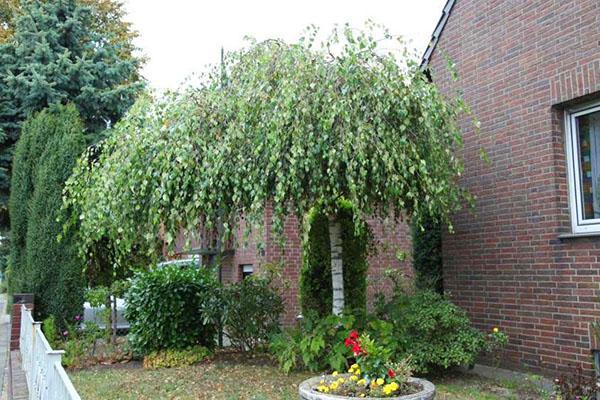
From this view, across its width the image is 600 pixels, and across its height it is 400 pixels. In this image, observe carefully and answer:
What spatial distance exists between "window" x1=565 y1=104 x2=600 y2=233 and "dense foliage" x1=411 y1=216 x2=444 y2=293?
98.0 inches

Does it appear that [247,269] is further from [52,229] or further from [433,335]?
[433,335]

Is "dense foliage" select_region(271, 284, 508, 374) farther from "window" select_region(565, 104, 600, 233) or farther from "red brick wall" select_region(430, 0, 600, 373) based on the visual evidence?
"window" select_region(565, 104, 600, 233)

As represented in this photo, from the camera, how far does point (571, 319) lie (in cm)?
664

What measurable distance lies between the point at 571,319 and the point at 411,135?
9.31 ft

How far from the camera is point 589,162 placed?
679 centimetres

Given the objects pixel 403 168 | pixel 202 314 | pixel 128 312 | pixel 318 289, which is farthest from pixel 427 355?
pixel 128 312

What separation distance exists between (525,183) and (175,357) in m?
5.80

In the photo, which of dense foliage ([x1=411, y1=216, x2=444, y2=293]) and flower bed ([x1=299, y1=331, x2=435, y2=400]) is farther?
dense foliage ([x1=411, y1=216, x2=444, y2=293])

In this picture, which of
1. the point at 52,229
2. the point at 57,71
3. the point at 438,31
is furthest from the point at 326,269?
the point at 57,71

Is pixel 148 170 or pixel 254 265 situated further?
pixel 254 265

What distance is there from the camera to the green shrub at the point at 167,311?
9.24 meters

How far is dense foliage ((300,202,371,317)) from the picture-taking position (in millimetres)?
9242

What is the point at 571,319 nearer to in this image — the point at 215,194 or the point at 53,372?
the point at 215,194

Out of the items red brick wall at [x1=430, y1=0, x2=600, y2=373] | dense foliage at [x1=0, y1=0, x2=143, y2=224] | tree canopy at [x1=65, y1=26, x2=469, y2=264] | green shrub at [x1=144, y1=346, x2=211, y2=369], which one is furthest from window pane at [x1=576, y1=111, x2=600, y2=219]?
dense foliage at [x1=0, y1=0, x2=143, y2=224]
